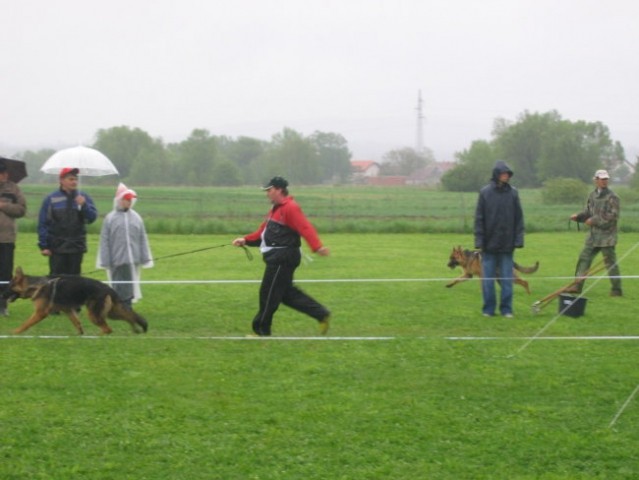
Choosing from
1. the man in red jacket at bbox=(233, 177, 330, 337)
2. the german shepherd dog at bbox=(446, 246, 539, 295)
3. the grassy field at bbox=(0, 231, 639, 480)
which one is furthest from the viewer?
the german shepherd dog at bbox=(446, 246, 539, 295)

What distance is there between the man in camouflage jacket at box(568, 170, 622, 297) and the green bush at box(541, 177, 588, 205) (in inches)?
999

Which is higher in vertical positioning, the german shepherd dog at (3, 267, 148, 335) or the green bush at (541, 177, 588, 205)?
the green bush at (541, 177, 588, 205)

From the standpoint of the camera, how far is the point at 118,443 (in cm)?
575

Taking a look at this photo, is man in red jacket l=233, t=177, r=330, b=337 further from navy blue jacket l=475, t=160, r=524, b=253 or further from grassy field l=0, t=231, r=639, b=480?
navy blue jacket l=475, t=160, r=524, b=253

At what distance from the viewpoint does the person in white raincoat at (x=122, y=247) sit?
10.3 meters

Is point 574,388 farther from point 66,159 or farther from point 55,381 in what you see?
point 66,159

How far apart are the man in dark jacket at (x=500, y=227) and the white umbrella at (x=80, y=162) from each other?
464 centimetres

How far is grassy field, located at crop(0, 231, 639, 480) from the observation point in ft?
17.9

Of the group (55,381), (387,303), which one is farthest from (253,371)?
(387,303)

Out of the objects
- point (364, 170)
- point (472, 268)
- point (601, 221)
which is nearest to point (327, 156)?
point (364, 170)

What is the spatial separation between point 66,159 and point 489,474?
8049 millimetres

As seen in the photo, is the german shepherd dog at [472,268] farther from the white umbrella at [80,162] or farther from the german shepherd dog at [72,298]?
the german shepherd dog at [72,298]

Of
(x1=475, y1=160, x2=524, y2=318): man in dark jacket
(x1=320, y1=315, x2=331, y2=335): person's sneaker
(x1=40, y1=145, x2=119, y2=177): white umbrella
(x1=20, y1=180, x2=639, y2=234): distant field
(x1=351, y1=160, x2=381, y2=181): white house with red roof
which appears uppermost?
(x1=351, y1=160, x2=381, y2=181): white house with red roof

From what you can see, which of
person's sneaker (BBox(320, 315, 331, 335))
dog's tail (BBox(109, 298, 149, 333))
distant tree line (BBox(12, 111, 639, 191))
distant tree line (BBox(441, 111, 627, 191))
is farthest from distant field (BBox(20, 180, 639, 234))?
person's sneaker (BBox(320, 315, 331, 335))
